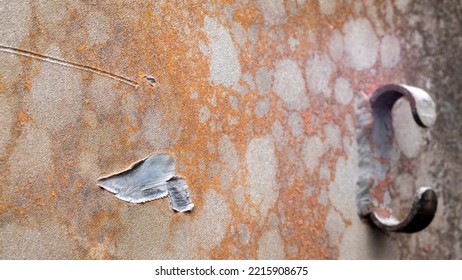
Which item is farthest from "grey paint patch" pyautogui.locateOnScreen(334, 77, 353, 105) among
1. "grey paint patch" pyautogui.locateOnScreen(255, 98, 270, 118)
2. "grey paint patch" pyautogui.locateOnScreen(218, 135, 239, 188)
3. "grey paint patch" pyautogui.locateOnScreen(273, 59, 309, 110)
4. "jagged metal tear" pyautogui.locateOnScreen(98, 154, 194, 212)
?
"jagged metal tear" pyautogui.locateOnScreen(98, 154, 194, 212)

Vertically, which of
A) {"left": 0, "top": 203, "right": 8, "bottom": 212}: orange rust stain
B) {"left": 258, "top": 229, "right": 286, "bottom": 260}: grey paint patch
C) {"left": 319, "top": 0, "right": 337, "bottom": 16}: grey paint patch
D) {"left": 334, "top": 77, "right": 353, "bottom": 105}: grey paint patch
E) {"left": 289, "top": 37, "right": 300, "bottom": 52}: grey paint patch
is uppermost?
{"left": 319, "top": 0, "right": 337, "bottom": 16}: grey paint patch

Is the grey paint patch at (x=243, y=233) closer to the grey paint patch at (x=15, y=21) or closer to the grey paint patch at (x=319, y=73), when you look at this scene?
the grey paint patch at (x=319, y=73)

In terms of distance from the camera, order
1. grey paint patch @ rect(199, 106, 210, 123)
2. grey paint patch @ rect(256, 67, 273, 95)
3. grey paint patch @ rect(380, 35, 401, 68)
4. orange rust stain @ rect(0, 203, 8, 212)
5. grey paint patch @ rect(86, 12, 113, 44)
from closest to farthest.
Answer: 1. orange rust stain @ rect(0, 203, 8, 212)
2. grey paint patch @ rect(86, 12, 113, 44)
3. grey paint patch @ rect(199, 106, 210, 123)
4. grey paint patch @ rect(256, 67, 273, 95)
5. grey paint patch @ rect(380, 35, 401, 68)

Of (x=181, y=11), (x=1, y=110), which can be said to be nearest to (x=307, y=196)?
(x=181, y=11)

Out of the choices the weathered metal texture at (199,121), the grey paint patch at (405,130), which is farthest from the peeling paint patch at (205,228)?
the grey paint patch at (405,130)

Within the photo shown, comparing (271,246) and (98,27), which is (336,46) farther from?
(98,27)

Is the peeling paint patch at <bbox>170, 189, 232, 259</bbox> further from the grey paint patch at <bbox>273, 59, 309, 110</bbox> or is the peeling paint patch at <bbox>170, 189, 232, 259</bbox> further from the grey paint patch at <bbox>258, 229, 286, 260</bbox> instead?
the grey paint patch at <bbox>273, 59, 309, 110</bbox>

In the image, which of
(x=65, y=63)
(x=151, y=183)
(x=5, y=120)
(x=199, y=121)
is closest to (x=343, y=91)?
(x=199, y=121)

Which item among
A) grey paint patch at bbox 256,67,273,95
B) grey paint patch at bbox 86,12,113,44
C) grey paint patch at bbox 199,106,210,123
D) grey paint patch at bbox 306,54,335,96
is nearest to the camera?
grey paint patch at bbox 86,12,113,44
